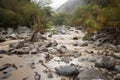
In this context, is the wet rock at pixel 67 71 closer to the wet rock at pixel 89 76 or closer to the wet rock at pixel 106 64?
the wet rock at pixel 89 76

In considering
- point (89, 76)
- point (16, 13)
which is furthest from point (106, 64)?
point (16, 13)

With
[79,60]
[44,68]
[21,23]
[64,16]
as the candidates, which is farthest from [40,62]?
[64,16]

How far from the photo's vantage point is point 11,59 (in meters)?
11.2

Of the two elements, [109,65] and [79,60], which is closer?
[109,65]

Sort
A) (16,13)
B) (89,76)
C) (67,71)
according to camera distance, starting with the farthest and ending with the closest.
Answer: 1. (16,13)
2. (67,71)
3. (89,76)

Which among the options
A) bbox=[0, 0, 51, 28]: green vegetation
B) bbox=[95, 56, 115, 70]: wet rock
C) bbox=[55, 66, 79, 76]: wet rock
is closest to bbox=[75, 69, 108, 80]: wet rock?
bbox=[55, 66, 79, 76]: wet rock

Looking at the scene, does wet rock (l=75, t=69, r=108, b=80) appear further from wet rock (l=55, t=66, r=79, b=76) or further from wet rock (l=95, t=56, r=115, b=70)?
wet rock (l=95, t=56, r=115, b=70)

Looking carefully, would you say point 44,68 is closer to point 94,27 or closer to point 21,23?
point 94,27

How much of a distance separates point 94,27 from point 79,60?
947 cm

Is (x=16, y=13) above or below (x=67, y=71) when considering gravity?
above

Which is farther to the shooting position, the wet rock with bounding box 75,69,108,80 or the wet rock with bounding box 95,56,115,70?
the wet rock with bounding box 95,56,115,70

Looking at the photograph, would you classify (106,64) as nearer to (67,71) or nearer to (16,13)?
(67,71)

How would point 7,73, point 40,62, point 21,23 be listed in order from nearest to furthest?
point 7,73 < point 40,62 < point 21,23

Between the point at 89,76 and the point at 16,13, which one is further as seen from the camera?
the point at 16,13
